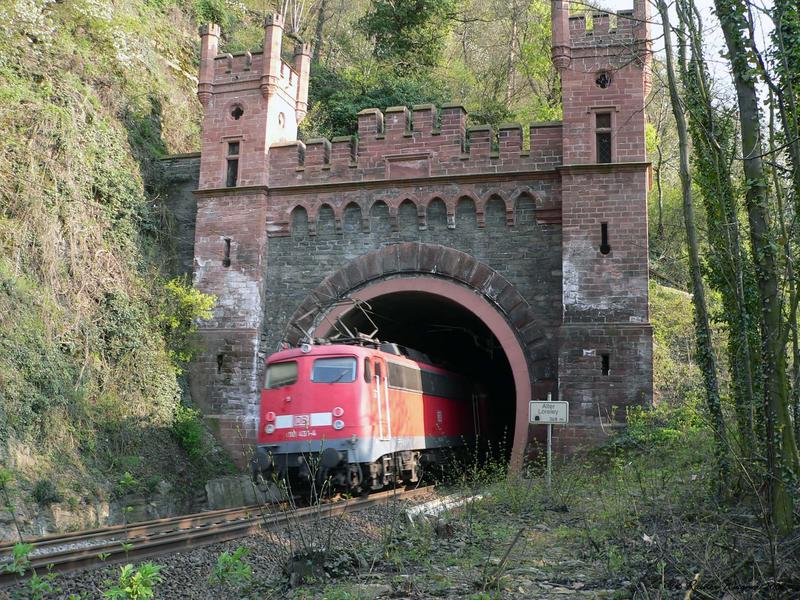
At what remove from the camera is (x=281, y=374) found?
13.1 meters

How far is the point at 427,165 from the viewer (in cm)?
1554

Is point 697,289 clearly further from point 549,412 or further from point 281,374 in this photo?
point 281,374

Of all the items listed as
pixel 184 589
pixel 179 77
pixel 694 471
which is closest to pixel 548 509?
pixel 694 471

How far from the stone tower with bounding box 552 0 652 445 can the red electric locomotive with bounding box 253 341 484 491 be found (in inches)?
121

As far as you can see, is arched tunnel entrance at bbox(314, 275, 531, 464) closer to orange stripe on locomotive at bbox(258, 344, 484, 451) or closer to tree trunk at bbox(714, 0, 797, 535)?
orange stripe on locomotive at bbox(258, 344, 484, 451)

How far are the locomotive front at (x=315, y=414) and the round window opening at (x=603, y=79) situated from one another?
22.3 ft

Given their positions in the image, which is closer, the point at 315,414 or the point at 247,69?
the point at 315,414

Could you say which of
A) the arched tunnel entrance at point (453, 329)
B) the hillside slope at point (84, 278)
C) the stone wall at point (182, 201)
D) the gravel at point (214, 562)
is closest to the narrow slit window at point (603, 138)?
the arched tunnel entrance at point (453, 329)

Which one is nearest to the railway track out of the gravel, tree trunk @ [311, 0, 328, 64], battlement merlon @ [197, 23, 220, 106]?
the gravel

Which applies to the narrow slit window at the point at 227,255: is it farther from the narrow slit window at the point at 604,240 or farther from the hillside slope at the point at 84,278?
the narrow slit window at the point at 604,240

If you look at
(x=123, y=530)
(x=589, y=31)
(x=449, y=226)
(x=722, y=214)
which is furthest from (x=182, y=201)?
(x=722, y=214)

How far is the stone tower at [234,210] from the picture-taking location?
51.6ft

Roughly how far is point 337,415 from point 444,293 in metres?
3.89

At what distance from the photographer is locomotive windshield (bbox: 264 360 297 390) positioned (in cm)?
1290
